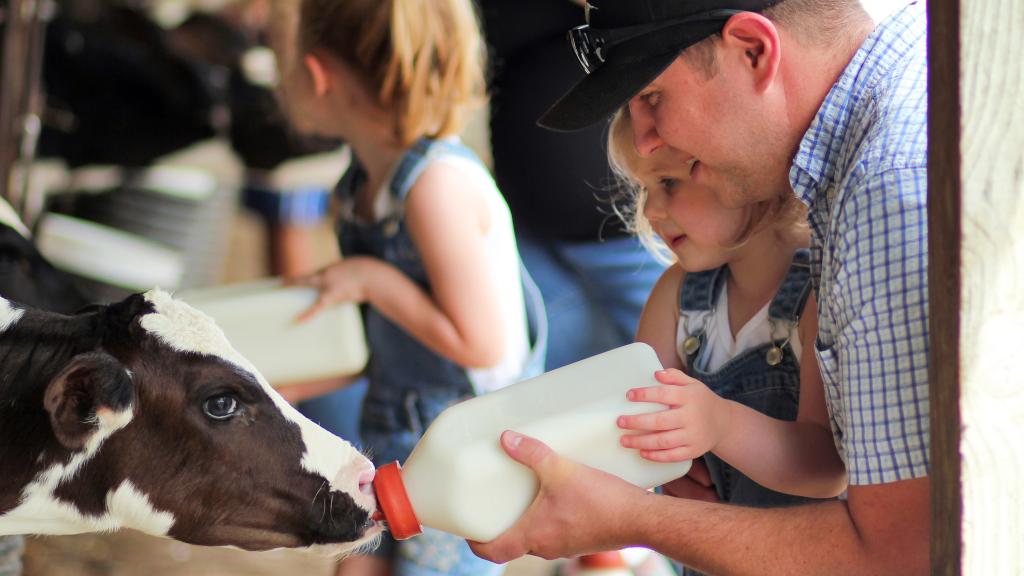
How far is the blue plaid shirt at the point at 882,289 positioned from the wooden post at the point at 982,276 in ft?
0.40

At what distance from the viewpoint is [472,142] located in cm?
809

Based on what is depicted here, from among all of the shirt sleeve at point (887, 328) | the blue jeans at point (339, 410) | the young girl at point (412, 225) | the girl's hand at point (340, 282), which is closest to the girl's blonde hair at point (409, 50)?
the young girl at point (412, 225)

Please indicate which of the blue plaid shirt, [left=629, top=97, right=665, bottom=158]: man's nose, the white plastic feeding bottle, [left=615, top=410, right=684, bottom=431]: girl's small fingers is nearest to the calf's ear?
the white plastic feeding bottle

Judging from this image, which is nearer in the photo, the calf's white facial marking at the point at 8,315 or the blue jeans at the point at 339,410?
the calf's white facial marking at the point at 8,315

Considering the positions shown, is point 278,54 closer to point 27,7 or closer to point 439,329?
point 439,329

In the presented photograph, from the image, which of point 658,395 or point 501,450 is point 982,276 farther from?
point 501,450

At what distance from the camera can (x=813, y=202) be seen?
4.37 feet

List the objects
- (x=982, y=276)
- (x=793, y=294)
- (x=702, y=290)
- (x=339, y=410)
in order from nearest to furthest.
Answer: (x=982, y=276)
(x=793, y=294)
(x=702, y=290)
(x=339, y=410)

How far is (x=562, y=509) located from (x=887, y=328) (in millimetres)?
389

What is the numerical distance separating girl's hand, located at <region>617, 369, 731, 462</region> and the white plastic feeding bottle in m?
0.02

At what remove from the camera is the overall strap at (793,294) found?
1.48m

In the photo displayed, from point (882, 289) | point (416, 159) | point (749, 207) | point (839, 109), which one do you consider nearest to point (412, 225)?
point (416, 159)

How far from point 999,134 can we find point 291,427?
2.70 ft

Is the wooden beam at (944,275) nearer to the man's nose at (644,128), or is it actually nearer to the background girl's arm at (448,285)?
the man's nose at (644,128)
